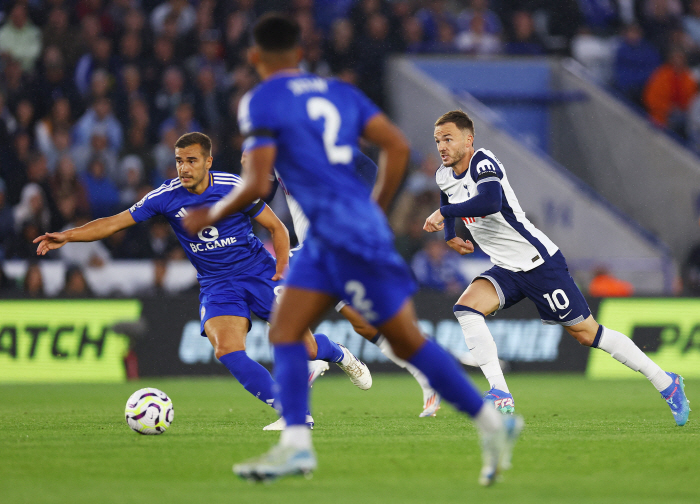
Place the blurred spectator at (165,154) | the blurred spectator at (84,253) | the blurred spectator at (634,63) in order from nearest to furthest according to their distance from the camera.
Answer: the blurred spectator at (84,253)
the blurred spectator at (165,154)
the blurred spectator at (634,63)

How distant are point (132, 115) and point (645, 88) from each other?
9861 mm

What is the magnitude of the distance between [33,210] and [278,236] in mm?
8337

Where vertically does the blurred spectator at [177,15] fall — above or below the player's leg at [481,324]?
above

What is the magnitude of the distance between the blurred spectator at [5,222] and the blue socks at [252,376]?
865cm

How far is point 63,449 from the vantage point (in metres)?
6.15

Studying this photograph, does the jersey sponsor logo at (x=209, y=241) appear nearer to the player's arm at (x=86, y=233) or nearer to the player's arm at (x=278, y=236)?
the player's arm at (x=278, y=236)

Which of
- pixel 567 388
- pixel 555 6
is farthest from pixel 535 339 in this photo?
pixel 555 6

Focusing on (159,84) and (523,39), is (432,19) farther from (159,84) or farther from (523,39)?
(159,84)

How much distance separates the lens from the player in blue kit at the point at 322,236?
15.0 feet

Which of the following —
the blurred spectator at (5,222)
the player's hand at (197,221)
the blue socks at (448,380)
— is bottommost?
the blurred spectator at (5,222)

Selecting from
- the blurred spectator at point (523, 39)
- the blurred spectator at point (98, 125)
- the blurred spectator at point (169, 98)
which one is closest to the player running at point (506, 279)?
the blurred spectator at point (98, 125)

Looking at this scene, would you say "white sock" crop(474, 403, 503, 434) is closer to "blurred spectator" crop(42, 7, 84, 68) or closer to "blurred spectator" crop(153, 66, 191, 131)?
"blurred spectator" crop(153, 66, 191, 131)

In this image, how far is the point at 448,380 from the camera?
15.2ft

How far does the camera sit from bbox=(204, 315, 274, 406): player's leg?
714cm
